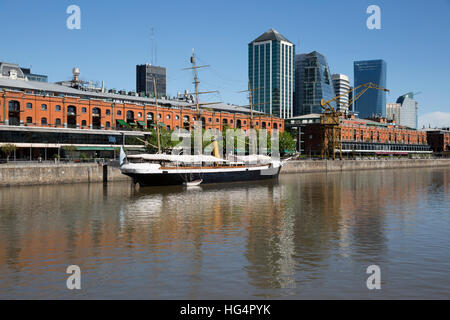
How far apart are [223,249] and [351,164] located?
10898 centimetres

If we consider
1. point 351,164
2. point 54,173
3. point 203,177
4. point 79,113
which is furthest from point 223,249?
point 351,164

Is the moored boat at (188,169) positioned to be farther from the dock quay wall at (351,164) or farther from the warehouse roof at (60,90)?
the warehouse roof at (60,90)

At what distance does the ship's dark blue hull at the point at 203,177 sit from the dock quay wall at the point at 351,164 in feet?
75.6

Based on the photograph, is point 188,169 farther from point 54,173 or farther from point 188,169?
point 54,173

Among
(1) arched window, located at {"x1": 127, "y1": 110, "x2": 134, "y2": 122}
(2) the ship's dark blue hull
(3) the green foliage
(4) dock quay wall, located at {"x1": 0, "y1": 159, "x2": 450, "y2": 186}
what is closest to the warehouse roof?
(1) arched window, located at {"x1": 127, "y1": 110, "x2": 134, "y2": 122}

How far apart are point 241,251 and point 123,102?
85.1m

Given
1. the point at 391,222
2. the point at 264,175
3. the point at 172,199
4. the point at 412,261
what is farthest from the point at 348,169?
the point at 412,261

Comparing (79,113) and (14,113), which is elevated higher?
(79,113)

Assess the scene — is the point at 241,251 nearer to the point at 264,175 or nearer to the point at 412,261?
the point at 412,261

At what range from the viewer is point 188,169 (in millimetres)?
65812

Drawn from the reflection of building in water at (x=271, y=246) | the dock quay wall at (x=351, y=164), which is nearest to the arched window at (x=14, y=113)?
the dock quay wall at (x=351, y=164)

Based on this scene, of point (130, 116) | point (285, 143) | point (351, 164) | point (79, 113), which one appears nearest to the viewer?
point (79, 113)

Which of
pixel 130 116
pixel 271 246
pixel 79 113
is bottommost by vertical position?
pixel 271 246

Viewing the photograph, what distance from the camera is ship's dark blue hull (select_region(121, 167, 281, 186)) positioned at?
6230 centimetres
